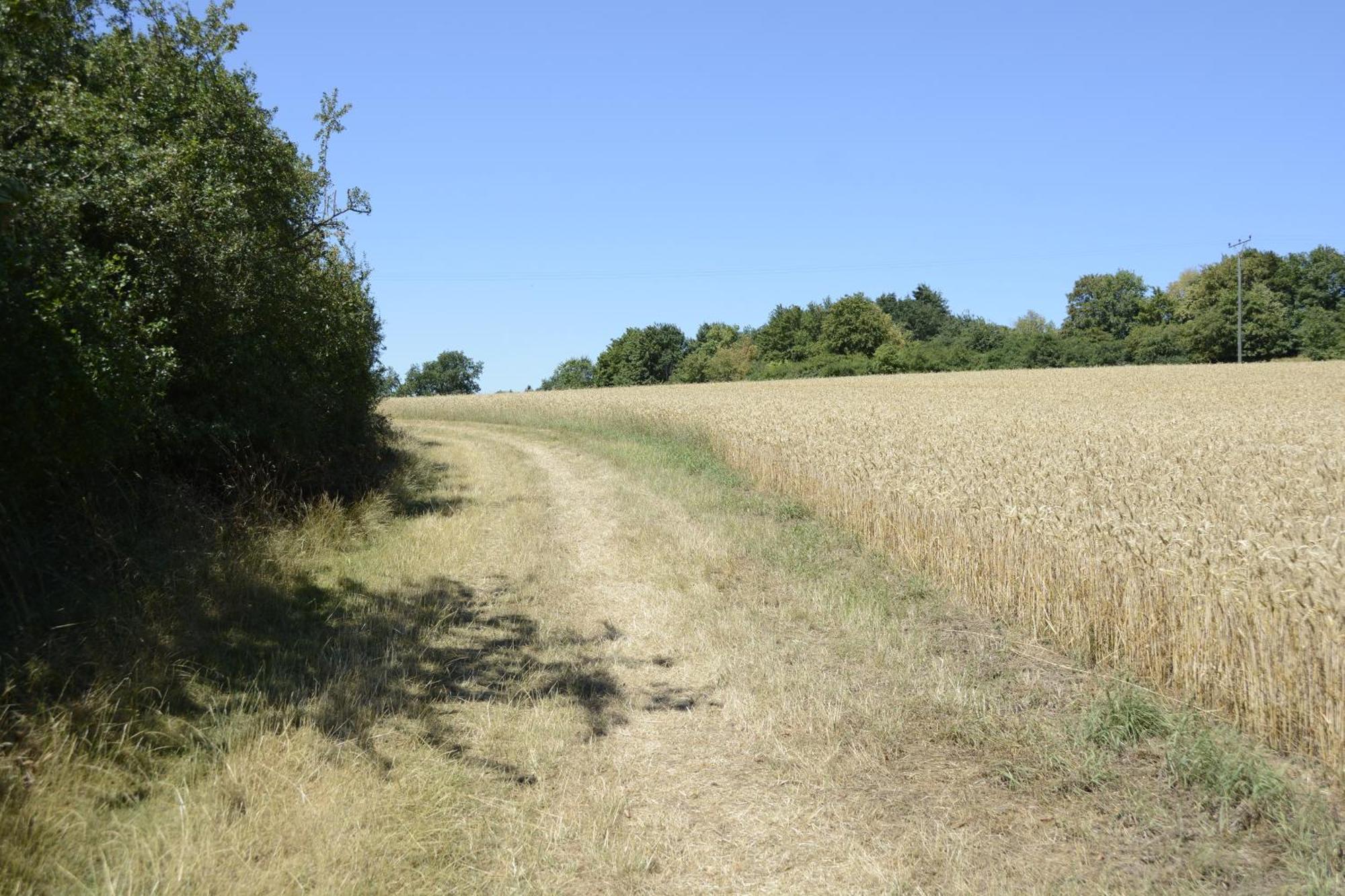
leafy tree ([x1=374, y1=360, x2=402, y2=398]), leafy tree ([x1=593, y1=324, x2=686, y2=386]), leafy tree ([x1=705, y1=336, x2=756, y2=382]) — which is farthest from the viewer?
leafy tree ([x1=593, y1=324, x2=686, y2=386])

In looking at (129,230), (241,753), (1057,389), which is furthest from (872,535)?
(1057,389)

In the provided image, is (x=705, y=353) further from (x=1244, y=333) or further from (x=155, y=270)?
(x=155, y=270)

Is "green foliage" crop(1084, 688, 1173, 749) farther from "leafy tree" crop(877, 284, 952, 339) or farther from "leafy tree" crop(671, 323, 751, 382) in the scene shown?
"leafy tree" crop(877, 284, 952, 339)

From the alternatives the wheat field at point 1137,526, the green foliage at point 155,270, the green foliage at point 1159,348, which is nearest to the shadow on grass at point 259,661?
the green foliage at point 155,270

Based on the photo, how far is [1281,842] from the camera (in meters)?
4.02

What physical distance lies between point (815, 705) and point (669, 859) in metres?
1.91

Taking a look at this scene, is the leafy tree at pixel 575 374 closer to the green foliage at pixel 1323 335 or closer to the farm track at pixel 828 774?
the green foliage at pixel 1323 335

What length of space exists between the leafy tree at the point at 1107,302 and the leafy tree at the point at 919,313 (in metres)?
22.2

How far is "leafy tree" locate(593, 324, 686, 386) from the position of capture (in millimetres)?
123625

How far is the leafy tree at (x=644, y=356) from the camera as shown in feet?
406

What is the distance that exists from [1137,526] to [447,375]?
468 feet

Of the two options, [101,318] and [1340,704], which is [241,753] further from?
[1340,704]

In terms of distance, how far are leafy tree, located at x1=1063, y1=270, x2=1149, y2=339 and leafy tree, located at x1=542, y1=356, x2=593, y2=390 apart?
79785 millimetres

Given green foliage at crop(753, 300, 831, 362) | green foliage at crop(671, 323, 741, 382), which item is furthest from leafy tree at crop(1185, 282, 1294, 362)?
green foliage at crop(671, 323, 741, 382)
